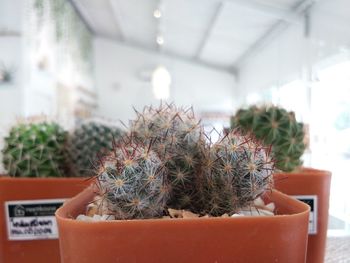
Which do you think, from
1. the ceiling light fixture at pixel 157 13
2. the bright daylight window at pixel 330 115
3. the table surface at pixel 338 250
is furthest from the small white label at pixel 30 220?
the ceiling light fixture at pixel 157 13

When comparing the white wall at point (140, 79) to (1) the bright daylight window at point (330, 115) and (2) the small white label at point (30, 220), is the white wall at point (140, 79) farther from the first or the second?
(2) the small white label at point (30, 220)

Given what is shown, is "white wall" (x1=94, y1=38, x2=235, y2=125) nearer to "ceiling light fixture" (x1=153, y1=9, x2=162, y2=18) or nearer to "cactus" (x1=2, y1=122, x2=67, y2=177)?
"ceiling light fixture" (x1=153, y1=9, x2=162, y2=18)

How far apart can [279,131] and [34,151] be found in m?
0.34

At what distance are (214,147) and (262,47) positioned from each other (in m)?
4.05

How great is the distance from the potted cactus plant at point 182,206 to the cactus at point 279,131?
0.55ft

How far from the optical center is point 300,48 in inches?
123

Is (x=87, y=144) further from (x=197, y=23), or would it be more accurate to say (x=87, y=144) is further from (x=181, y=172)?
(x=197, y=23)

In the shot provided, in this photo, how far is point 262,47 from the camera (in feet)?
13.8

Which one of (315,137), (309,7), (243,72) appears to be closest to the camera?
(315,137)

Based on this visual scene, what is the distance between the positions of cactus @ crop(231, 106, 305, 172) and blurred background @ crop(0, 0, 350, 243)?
0.29 ft

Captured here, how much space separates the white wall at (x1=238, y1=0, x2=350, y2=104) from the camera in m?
2.23

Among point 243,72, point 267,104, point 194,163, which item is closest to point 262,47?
point 243,72

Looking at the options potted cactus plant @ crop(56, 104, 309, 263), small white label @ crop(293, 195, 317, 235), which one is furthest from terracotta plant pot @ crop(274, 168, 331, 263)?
potted cactus plant @ crop(56, 104, 309, 263)

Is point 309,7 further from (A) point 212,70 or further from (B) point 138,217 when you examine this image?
(A) point 212,70
